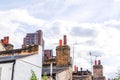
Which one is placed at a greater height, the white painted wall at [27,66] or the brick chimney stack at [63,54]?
the brick chimney stack at [63,54]

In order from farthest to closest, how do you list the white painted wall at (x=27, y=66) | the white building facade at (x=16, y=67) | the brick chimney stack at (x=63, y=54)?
the brick chimney stack at (x=63, y=54), the white painted wall at (x=27, y=66), the white building facade at (x=16, y=67)

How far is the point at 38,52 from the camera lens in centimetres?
3438

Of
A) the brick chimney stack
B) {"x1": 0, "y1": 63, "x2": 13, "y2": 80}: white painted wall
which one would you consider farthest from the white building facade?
the brick chimney stack

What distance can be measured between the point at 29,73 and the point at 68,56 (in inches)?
331

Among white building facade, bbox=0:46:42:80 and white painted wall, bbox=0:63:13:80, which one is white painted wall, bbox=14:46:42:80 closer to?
white building facade, bbox=0:46:42:80

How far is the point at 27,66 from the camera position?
1262 inches

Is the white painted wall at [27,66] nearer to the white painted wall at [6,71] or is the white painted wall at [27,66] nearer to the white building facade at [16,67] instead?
the white building facade at [16,67]

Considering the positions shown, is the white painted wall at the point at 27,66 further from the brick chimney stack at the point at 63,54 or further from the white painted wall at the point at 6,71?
the brick chimney stack at the point at 63,54

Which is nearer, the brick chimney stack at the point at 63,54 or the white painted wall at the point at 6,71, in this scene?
the white painted wall at the point at 6,71

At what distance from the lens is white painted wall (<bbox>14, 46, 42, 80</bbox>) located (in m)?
30.3

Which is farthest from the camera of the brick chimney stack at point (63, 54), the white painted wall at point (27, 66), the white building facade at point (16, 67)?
the brick chimney stack at point (63, 54)

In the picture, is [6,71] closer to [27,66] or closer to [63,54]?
[27,66]

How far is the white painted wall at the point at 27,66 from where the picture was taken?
30.3m

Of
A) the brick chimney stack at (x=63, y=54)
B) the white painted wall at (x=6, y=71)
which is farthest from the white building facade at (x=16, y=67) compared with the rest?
the brick chimney stack at (x=63, y=54)
